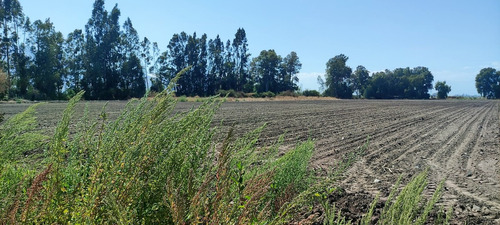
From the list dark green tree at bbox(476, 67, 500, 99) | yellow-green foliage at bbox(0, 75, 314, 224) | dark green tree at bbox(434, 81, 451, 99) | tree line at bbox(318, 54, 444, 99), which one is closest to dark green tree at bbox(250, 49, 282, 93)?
tree line at bbox(318, 54, 444, 99)

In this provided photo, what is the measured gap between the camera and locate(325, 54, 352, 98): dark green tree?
11256 cm

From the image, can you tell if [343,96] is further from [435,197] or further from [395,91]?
[435,197]

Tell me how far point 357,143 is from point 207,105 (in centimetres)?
960

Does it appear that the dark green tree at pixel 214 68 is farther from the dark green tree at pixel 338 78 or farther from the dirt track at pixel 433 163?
the dirt track at pixel 433 163

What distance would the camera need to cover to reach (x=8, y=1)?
52969 millimetres

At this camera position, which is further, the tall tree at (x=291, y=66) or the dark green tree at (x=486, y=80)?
the dark green tree at (x=486, y=80)

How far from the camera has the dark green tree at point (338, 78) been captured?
112562mm

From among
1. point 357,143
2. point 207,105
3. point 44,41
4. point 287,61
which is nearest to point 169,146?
point 207,105

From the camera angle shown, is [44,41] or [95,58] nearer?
[44,41]

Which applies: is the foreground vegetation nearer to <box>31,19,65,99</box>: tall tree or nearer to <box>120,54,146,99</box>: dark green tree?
<box>31,19,65,99</box>: tall tree

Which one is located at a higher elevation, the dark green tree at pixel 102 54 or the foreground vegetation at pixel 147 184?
the dark green tree at pixel 102 54

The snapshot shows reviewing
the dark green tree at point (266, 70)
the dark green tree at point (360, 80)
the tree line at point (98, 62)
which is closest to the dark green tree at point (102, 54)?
the tree line at point (98, 62)

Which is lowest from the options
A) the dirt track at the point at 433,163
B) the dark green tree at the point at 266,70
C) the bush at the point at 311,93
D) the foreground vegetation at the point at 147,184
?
the dirt track at the point at 433,163

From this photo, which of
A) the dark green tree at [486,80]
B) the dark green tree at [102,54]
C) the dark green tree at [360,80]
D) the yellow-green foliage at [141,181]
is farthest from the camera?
the dark green tree at [486,80]
